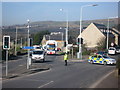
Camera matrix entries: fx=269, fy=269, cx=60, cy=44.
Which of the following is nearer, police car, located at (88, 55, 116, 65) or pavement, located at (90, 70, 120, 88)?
pavement, located at (90, 70, 120, 88)

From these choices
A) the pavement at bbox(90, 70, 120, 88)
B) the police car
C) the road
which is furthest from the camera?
the police car

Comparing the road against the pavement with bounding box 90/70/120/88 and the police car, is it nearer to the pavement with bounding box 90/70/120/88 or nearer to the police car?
the pavement with bounding box 90/70/120/88

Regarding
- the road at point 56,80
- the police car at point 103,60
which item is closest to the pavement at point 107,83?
the road at point 56,80

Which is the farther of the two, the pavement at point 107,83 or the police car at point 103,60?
the police car at point 103,60

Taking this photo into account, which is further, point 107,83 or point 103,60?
point 103,60

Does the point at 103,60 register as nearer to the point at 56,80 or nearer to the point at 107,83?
the point at 56,80

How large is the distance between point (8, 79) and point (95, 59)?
17919 millimetres

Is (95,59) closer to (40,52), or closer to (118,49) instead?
(40,52)

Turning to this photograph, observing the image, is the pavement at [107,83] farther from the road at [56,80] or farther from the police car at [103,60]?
the police car at [103,60]

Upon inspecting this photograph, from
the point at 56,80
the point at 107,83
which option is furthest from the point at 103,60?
the point at 107,83

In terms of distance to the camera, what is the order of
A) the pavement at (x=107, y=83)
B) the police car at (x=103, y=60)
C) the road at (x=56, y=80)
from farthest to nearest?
the police car at (x=103, y=60)
the road at (x=56, y=80)
the pavement at (x=107, y=83)

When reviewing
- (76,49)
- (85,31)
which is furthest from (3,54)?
(85,31)

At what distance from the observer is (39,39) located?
11506cm

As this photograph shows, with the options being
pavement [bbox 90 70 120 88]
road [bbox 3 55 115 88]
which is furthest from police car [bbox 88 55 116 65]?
pavement [bbox 90 70 120 88]
